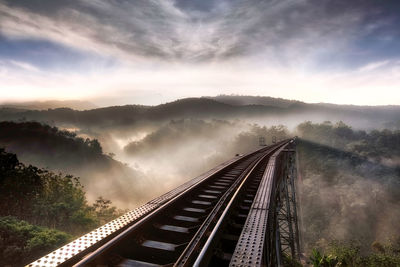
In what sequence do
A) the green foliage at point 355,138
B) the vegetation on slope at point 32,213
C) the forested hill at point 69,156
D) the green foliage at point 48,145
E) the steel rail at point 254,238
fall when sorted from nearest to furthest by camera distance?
the steel rail at point 254,238
the vegetation on slope at point 32,213
the green foliage at point 355,138
the forested hill at point 69,156
the green foliage at point 48,145

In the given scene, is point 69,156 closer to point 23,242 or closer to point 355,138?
point 23,242

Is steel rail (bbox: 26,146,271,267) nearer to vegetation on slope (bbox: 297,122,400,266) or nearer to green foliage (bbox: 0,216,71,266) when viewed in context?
green foliage (bbox: 0,216,71,266)

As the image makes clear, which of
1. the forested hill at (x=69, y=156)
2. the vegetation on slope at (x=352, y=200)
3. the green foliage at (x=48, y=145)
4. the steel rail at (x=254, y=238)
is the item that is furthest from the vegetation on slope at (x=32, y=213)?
the green foliage at (x=48, y=145)

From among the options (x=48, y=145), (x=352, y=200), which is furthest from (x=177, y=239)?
(x=48, y=145)

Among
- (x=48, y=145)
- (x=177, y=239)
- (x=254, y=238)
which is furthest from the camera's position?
(x=48, y=145)

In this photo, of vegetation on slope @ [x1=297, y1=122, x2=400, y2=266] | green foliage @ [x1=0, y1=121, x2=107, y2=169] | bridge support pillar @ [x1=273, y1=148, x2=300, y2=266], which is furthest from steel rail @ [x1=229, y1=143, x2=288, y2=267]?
green foliage @ [x1=0, y1=121, x2=107, y2=169]

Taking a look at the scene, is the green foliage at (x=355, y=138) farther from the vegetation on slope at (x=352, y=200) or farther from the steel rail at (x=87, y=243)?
the steel rail at (x=87, y=243)

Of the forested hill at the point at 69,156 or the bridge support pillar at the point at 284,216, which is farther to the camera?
the forested hill at the point at 69,156

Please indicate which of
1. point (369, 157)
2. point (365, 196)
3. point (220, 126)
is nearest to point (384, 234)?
point (365, 196)
